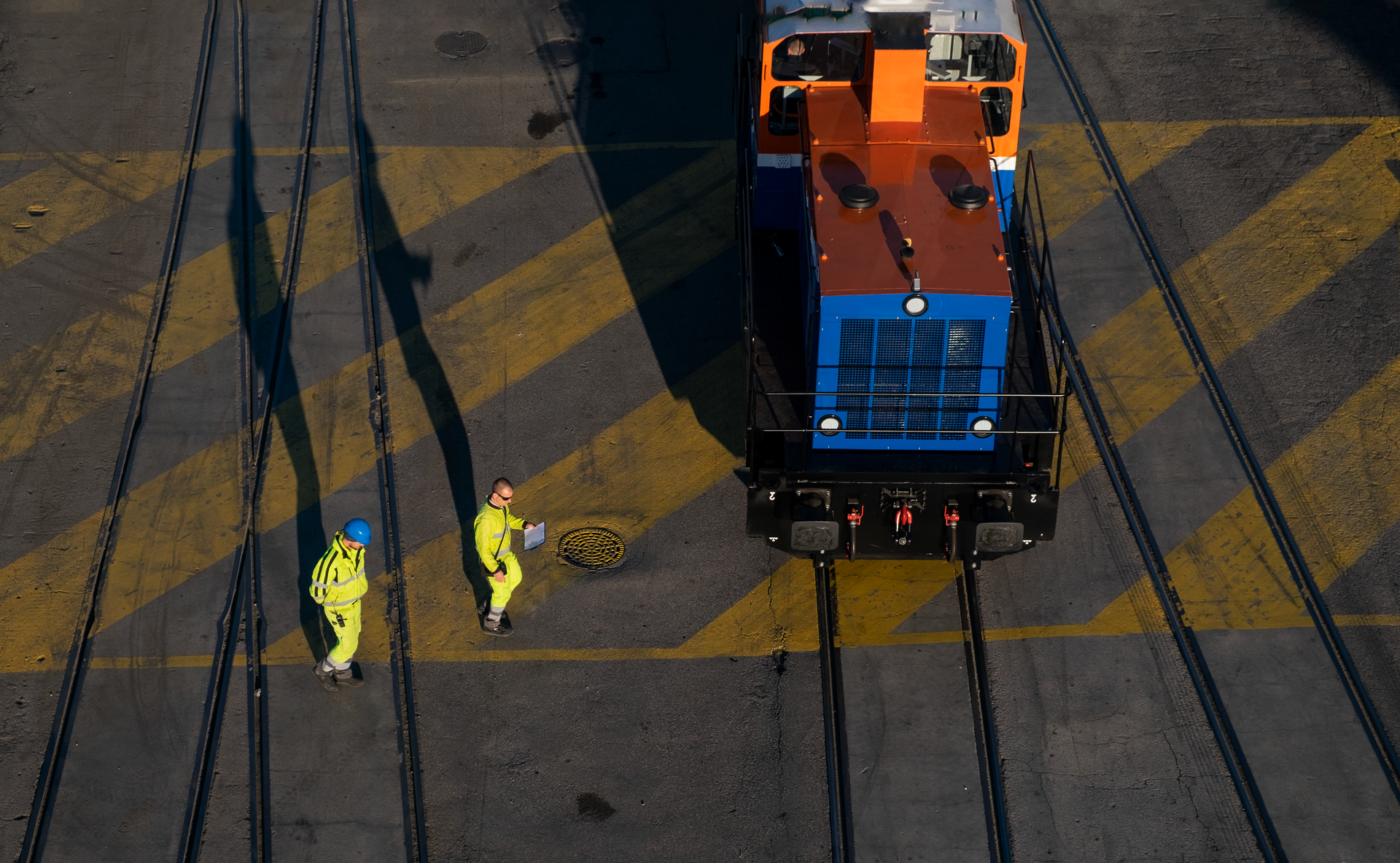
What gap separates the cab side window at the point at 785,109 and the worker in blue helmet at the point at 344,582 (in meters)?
5.03

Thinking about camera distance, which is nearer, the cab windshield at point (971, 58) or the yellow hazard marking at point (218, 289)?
the cab windshield at point (971, 58)

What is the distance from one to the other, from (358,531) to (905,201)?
495 centimetres

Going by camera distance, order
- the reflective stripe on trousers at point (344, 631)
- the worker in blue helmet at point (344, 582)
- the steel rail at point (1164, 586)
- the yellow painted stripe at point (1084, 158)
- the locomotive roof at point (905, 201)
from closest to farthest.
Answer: the steel rail at point (1164, 586), the worker in blue helmet at point (344, 582), the reflective stripe on trousers at point (344, 631), the locomotive roof at point (905, 201), the yellow painted stripe at point (1084, 158)

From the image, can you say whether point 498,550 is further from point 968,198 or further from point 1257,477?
point 1257,477

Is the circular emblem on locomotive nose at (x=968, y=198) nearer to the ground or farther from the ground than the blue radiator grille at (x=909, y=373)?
farther from the ground

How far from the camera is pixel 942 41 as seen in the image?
11.9 metres

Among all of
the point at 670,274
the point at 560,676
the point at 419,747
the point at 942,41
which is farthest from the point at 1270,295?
the point at 419,747

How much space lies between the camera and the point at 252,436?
13.2 meters

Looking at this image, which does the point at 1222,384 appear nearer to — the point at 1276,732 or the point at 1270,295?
the point at 1270,295

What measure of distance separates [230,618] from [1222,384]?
9328 mm

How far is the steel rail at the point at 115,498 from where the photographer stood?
10375 mm

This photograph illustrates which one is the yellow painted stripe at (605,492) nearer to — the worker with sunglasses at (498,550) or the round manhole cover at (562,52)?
the worker with sunglasses at (498,550)

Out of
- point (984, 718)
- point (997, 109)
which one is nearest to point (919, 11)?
point (997, 109)

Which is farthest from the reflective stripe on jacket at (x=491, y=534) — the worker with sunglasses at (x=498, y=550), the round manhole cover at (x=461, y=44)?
the round manhole cover at (x=461, y=44)
